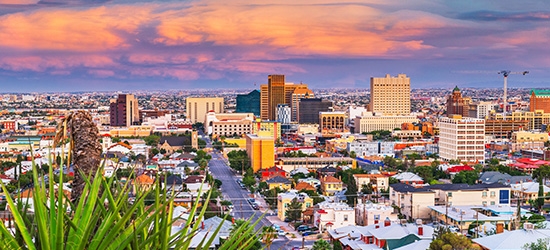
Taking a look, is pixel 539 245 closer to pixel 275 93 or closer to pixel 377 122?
pixel 377 122

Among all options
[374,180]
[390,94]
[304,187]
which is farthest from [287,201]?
[390,94]

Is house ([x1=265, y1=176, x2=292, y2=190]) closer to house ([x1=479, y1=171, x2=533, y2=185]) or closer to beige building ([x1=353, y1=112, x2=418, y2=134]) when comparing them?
house ([x1=479, y1=171, x2=533, y2=185])

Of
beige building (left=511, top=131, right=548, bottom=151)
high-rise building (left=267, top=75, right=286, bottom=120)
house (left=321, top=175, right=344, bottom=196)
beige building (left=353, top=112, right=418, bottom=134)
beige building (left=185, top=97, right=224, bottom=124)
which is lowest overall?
house (left=321, top=175, right=344, bottom=196)

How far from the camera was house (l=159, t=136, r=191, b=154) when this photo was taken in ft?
122

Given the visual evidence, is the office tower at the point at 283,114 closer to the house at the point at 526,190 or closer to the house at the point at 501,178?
the house at the point at 501,178

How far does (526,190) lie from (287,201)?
693cm

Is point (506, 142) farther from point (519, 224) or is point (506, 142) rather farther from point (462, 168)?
point (519, 224)

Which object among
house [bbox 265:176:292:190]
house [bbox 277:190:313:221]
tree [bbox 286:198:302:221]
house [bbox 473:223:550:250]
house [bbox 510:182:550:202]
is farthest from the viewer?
house [bbox 265:176:292:190]

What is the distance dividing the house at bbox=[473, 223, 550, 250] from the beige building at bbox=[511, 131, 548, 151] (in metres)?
28.2

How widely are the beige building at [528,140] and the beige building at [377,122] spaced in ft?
44.8

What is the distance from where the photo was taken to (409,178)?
76.5 feet

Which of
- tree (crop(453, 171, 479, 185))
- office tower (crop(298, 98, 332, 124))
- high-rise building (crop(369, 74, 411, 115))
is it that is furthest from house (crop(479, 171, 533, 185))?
high-rise building (crop(369, 74, 411, 115))

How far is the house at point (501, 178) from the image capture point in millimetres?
22625

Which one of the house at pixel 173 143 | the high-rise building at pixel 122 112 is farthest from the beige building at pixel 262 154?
the high-rise building at pixel 122 112
